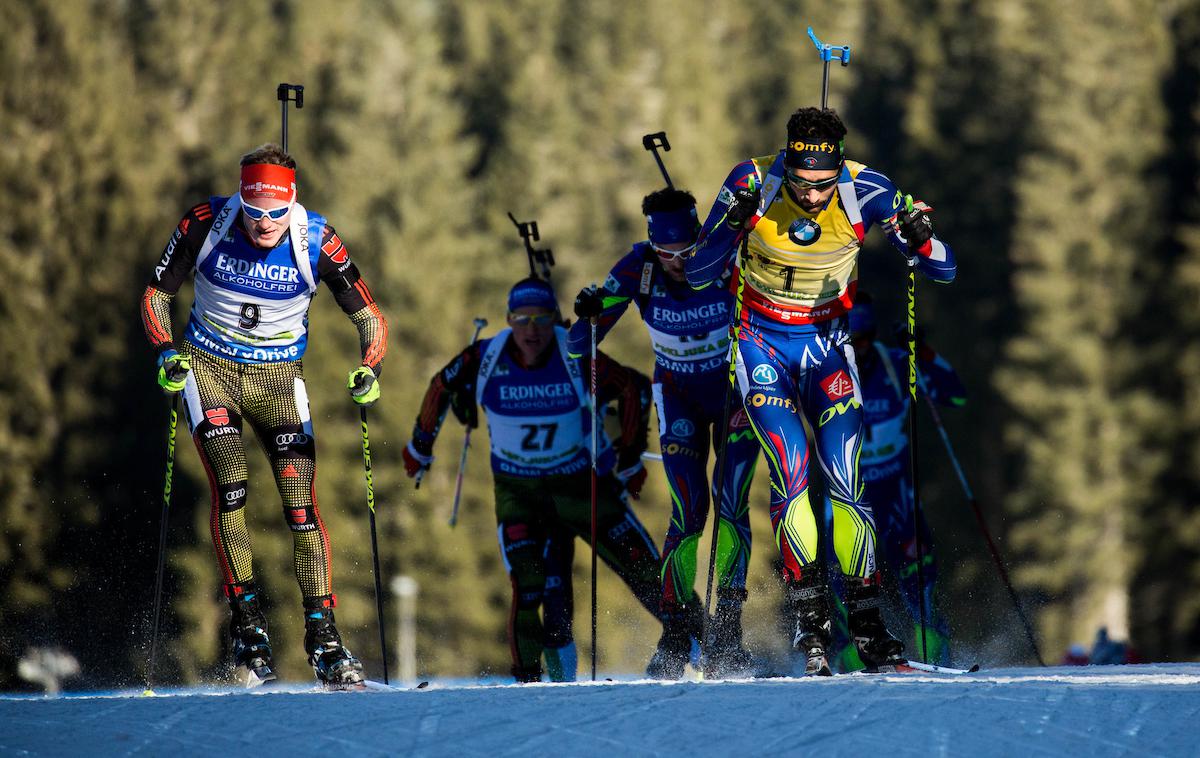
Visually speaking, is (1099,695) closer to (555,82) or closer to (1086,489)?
(1086,489)

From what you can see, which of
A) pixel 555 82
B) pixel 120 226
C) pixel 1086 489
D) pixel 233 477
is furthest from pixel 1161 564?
pixel 233 477

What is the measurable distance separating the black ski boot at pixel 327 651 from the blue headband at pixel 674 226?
2.71 meters

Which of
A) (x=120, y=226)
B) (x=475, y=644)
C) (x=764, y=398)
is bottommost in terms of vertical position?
(x=475, y=644)

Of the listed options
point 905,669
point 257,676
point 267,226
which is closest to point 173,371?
point 267,226

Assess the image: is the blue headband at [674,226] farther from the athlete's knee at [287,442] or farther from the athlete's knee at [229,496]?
the athlete's knee at [229,496]

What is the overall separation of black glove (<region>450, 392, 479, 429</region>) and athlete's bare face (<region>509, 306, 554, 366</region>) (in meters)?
0.57

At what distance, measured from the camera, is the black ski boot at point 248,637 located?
8.75 meters

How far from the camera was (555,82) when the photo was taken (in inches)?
1666

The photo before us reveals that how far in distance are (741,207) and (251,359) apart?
8.97 feet

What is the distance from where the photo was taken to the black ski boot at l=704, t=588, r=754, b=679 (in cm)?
935

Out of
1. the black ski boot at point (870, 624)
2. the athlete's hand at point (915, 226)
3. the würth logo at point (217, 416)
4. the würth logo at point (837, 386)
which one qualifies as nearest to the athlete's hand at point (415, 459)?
the würth logo at point (217, 416)

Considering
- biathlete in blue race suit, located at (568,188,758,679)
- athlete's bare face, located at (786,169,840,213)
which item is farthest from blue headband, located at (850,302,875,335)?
athlete's bare face, located at (786,169,840,213)

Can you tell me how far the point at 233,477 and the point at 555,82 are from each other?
34306 mm

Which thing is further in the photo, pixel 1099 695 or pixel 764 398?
pixel 764 398
